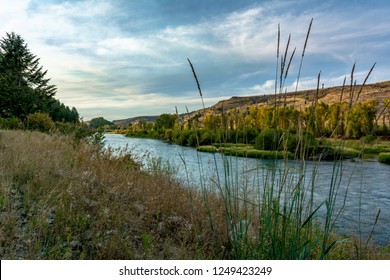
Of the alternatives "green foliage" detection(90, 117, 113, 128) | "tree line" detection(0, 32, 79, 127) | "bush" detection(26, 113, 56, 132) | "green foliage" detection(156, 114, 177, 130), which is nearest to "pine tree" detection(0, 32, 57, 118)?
"tree line" detection(0, 32, 79, 127)

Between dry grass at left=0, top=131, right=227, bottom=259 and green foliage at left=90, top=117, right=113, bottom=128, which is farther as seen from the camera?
green foliage at left=90, top=117, right=113, bottom=128

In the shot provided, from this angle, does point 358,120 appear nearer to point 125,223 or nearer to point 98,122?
point 125,223

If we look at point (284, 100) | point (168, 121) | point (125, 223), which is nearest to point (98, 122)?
point (168, 121)

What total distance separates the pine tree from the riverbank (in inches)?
1025

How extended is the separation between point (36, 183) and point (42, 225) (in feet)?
4.30

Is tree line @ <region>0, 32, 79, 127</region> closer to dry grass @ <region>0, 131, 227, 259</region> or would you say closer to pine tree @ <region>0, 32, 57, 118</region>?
pine tree @ <region>0, 32, 57, 118</region>

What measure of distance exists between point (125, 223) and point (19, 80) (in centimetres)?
3749

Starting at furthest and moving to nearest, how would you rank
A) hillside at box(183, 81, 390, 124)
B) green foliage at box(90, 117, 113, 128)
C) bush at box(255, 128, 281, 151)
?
green foliage at box(90, 117, 113, 128) → bush at box(255, 128, 281, 151) → hillside at box(183, 81, 390, 124)

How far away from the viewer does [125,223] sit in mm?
3670

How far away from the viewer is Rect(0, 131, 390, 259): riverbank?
2.32m

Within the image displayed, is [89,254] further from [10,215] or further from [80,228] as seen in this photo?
[10,215]
